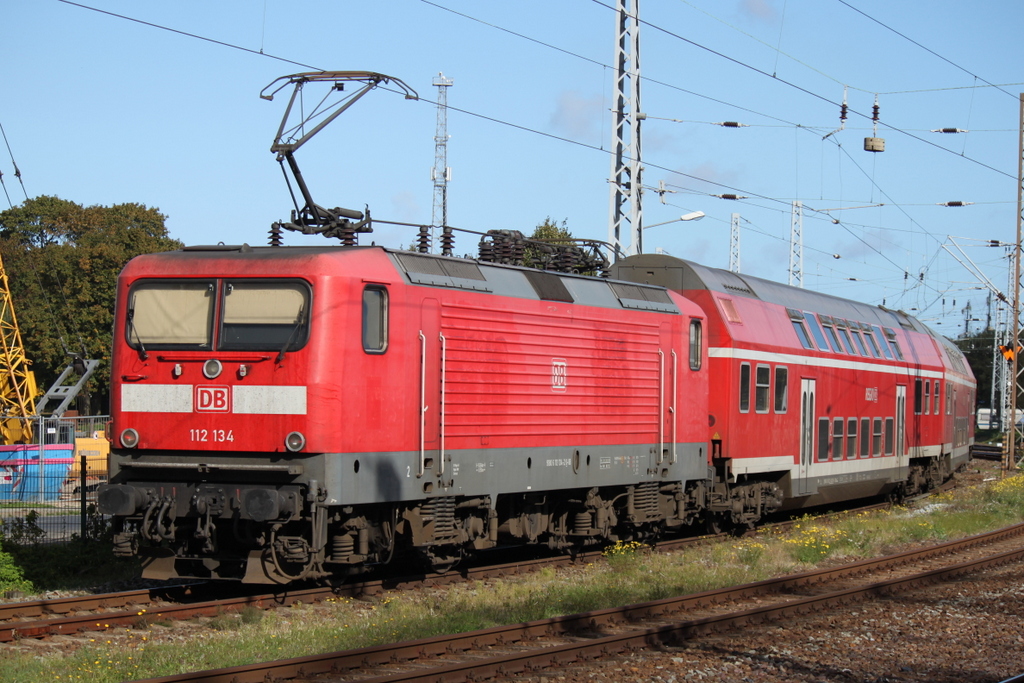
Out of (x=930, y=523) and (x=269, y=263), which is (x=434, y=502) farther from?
(x=930, y=523)

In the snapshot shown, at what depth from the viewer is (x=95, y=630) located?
1100cm

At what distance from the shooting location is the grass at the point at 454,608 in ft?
31.4

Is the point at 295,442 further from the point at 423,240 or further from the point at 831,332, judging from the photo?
the point at 831,332

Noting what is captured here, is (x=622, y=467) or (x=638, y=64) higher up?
(x=638, y=64)

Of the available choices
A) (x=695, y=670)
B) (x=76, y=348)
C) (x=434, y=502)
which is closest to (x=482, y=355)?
(x=434, y=502)

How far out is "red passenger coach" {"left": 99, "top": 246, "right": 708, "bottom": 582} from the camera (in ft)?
38.2

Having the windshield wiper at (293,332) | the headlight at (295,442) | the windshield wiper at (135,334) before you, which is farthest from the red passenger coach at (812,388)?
the windshield wiper at (135,334)

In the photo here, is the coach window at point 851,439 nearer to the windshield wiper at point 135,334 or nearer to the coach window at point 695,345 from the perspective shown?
the coach window at point 695,345

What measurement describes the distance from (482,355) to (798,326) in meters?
10.0

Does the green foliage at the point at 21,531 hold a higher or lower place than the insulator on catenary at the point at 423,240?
lower

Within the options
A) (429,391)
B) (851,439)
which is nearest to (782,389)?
(851,439)

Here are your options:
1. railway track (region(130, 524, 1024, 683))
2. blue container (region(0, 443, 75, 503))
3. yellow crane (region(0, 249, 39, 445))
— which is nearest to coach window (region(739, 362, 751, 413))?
railway track (region(130, 524, 1024, 683))

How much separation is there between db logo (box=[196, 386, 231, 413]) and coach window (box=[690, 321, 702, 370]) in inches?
339

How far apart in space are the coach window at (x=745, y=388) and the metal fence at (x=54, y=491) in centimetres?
1023
